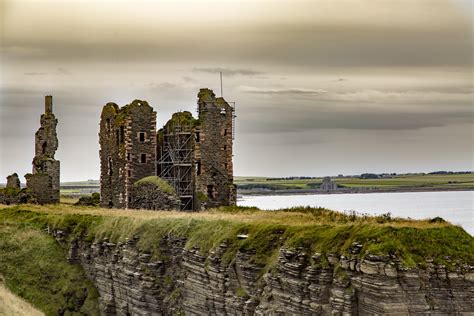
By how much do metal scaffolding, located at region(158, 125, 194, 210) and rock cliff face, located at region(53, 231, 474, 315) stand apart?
1108cm

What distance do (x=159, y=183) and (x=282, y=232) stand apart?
2848cm

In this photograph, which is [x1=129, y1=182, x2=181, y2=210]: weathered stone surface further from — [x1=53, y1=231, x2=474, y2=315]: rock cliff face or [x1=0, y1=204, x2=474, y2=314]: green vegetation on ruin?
[x1=53, y1=231, x2=474, y2=315]: rock cliff face

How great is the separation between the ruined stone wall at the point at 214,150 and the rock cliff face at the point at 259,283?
493 inches

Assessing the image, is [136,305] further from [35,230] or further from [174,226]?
[35,230]

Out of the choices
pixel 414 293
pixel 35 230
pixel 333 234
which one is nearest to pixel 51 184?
pixel 35 230

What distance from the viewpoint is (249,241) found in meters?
51.3

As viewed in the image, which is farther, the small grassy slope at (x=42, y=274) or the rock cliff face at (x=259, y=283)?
the small grassy slope at (x=42, y=274)

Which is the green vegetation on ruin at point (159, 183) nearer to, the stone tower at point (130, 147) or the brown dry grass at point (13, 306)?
the stone tower at point (130, 147)

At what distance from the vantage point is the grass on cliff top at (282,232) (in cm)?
4188

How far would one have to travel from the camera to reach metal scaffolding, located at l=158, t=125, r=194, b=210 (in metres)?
79.6

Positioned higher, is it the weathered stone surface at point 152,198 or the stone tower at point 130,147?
the stone tower at point 130,147

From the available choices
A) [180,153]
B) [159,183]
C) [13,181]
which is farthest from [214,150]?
[13,181]

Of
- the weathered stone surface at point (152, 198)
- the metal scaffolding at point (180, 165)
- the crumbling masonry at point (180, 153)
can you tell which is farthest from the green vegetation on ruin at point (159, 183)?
the metal scaffolding at point (180, 165)

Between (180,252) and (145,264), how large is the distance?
376 cm
